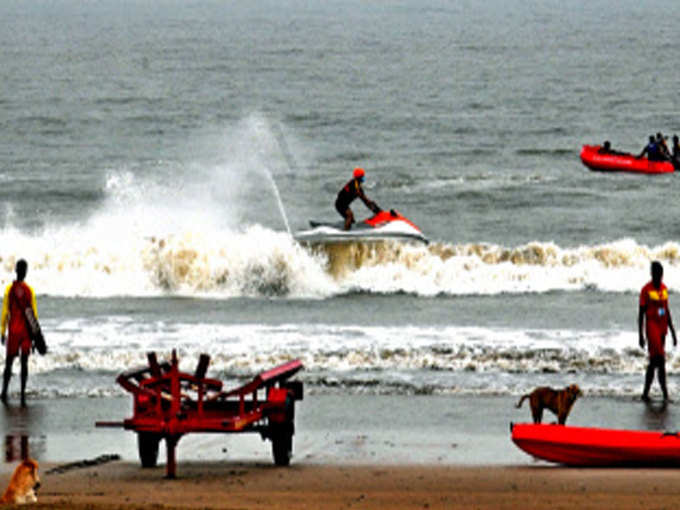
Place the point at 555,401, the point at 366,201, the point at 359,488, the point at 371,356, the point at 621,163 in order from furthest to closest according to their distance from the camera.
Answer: the point at 621,163 → the point at 366,201 → the point at 371,356 → the point at 555,401 → the point at 359,488

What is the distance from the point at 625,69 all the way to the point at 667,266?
188 ft

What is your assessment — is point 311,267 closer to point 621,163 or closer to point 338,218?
point 338,218

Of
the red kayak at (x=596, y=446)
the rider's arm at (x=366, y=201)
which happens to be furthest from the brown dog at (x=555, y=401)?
the rider's arm at (x=366, y=201)

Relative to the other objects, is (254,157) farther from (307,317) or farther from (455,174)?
(307,317)

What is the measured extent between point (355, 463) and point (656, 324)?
4480mm

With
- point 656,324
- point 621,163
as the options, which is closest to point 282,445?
point 656,324

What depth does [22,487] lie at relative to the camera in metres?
9.35

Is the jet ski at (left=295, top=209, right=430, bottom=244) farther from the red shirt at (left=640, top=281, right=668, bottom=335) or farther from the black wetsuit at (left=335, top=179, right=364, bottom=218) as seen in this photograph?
the red shirt at (left=640, top=281, right=668, bottom=335)

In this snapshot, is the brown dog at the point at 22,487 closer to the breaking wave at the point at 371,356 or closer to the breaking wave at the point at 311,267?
the breaking wave at the point at 371,356

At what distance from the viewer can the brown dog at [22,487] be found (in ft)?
30.6

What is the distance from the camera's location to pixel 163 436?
436 inches

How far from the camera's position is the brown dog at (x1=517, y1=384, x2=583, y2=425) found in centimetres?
1194

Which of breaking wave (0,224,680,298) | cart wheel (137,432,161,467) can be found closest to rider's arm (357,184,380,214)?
breaking wave (0,224,680,298)

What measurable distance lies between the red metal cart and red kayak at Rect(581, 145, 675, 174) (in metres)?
30.0
